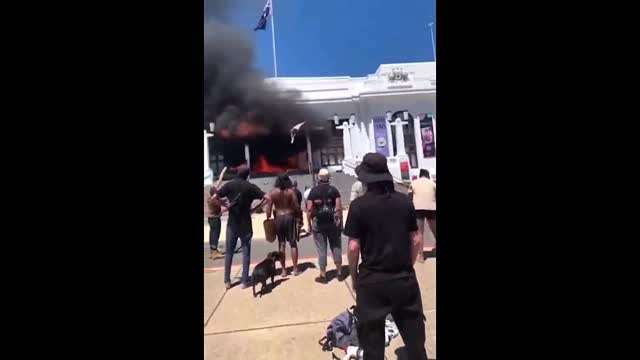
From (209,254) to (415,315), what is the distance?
161 inches

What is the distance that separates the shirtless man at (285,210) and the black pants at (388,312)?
1.89 m

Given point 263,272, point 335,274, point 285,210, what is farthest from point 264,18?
point 335,274

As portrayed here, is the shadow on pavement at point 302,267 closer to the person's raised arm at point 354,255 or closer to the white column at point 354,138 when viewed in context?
the white column at point 354,138

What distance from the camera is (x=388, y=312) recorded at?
1.81 meters

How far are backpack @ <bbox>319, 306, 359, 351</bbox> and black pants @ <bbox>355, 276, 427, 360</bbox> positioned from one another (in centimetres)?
57

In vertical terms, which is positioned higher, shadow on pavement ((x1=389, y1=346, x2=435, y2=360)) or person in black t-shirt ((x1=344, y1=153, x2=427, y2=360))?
person in black t-shirt ((x1=344, y1=153, x2=427, y2=360))

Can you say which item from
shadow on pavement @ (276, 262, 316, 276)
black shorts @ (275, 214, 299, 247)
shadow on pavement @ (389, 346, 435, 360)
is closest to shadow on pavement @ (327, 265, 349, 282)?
shadow on pavement @ (276, 262, 316, 276)

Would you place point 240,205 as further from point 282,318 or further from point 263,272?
point 282,318

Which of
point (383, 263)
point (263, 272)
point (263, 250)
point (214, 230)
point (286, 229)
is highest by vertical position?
point (383, 263)

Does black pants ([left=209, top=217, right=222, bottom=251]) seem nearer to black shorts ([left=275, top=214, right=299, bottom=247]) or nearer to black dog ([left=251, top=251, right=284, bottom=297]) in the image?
black shorts ([left=275, top=214, right=299, bottom=247])

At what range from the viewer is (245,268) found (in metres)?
3.56

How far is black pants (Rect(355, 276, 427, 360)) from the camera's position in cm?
180

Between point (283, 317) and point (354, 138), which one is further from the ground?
point (354, 138)

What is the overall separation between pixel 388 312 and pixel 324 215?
1809 millimetres
